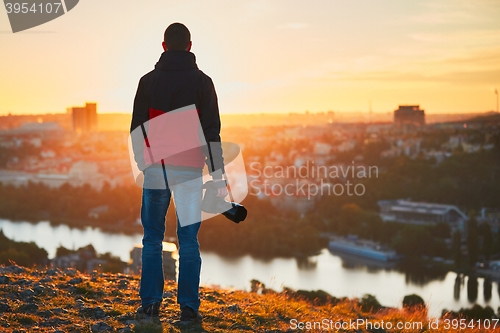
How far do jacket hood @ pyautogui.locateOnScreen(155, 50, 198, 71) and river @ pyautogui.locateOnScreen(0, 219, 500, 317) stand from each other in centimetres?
976

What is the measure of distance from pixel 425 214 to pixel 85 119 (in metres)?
35.4

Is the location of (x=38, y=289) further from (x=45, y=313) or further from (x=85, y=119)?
(x=85, y=119)

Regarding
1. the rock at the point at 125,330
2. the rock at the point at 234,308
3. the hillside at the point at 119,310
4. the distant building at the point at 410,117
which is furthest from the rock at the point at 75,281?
the distant building at the point at 410,117

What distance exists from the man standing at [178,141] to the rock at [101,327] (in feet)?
0.81

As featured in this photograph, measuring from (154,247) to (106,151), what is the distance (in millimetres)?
42122

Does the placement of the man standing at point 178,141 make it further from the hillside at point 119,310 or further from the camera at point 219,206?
the hillside at point 119,310

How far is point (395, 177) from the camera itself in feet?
96.6

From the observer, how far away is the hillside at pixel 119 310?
199 centimetres

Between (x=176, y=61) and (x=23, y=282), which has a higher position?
(x=176, y=61)

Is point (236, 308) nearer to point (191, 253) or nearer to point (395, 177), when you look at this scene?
point (191, 253)

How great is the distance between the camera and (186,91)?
6.49 feet

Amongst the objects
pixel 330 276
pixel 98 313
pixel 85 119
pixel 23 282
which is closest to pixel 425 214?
pixel 330 276

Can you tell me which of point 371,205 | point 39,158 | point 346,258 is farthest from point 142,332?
point 39,158

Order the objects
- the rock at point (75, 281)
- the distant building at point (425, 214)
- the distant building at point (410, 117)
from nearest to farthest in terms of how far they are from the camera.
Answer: the rock at point (75, 281) → the distant building at point (425, 214) → the distant building at point (410, 117)
